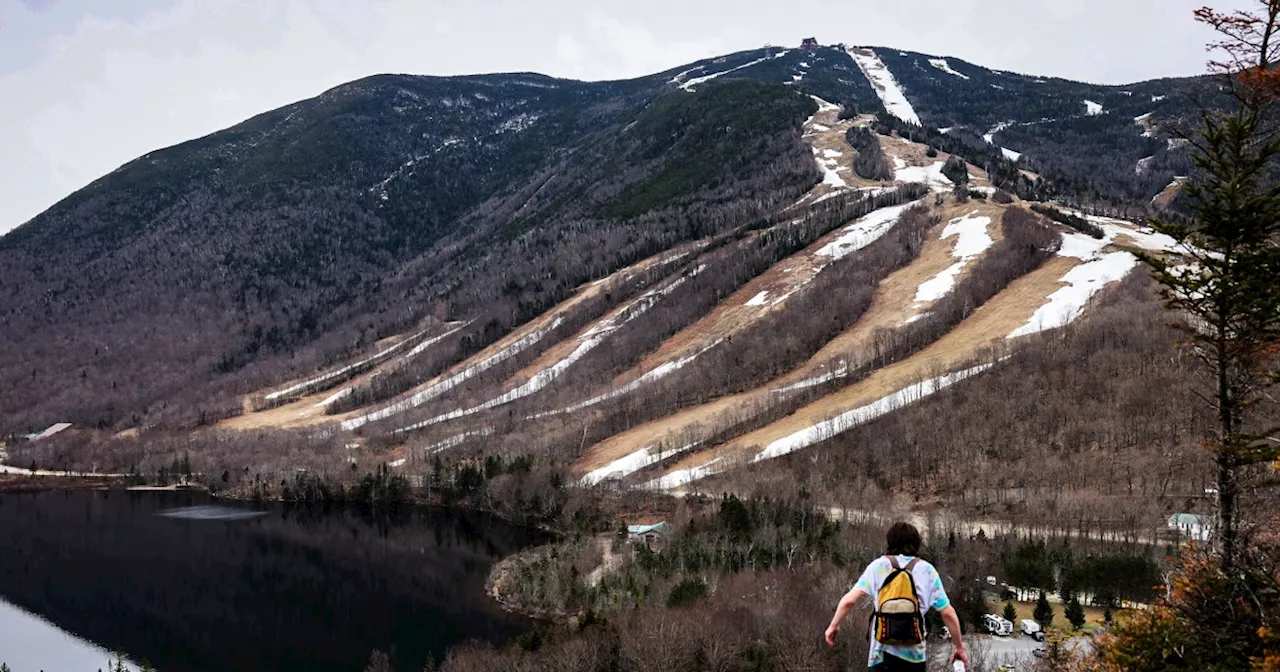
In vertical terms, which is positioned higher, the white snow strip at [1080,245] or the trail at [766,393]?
the white snow strip at [1080,245]

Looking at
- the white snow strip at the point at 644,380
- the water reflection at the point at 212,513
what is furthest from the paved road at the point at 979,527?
the water reflection at the point at 212,513

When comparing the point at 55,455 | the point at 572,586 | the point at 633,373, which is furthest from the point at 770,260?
the point at 55,455

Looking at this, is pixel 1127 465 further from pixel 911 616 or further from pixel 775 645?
pixel 911 616

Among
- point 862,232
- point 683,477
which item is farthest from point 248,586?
point 862,232

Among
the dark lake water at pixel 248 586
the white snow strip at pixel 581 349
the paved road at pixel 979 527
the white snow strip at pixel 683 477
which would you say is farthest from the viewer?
the white snow strip at pixel 581 349

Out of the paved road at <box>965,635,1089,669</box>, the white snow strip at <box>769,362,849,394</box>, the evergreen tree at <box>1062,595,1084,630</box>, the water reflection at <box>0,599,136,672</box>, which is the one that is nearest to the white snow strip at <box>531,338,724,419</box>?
the white snow strip at <box>769,362,849,394</box>

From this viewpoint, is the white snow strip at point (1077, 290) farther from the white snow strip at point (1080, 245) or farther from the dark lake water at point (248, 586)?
the dark lake water at point (248, 586)

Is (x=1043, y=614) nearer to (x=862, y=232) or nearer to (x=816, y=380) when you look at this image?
(x=816, y=380)

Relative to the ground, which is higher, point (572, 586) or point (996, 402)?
point (996, 402)
